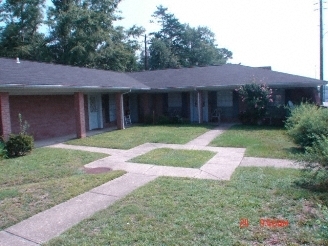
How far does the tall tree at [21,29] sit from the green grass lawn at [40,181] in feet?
77.7

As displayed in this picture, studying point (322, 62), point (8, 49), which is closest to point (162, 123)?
point (322, 62)

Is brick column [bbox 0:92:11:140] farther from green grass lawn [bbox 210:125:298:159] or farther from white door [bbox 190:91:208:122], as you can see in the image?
white door [bbox 190:91:208:122]

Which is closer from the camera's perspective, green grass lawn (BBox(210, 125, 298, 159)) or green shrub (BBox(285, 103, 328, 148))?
green shrub (BBox(285, 103, 328, 148))

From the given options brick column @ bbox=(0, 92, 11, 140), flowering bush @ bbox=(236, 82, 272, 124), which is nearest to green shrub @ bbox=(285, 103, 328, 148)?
flowering bush @ bbox=(236, 82, 272, 124)

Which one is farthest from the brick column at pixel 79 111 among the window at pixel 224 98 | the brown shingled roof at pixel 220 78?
the window at pixel 224 98

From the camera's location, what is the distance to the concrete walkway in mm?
4066

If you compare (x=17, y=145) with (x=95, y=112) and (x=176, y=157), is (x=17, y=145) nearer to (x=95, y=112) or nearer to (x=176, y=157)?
(x=176, y=157)

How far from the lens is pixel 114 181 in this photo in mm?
6375

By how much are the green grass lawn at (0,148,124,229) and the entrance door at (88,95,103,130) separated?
23.1ft

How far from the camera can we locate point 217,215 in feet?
14.4

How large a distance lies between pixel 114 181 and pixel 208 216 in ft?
8.67

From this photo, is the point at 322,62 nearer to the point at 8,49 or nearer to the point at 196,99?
the point at 196,99

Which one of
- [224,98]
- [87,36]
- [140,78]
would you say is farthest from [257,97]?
[87,36]

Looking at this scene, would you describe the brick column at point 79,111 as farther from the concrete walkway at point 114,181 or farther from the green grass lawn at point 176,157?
the green grass lawn at point 176,157
